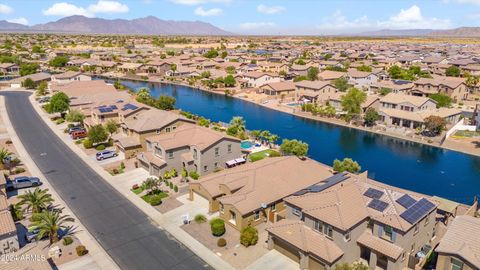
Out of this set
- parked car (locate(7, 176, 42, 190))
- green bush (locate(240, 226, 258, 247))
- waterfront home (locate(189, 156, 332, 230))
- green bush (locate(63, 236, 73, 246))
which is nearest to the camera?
green bush (locate(240, 226, 258, 247))

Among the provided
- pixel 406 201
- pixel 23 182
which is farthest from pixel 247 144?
pixel 406 201

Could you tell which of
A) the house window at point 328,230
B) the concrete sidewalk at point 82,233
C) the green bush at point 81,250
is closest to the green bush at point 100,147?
the concrete sidewalk at point 82,233

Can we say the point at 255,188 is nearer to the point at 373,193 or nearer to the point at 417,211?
the point at 373,193

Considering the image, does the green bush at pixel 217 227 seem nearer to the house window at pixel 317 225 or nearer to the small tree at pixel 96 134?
the house window at pixel 317 225

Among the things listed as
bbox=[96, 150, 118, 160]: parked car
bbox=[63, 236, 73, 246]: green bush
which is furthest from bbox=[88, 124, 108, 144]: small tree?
bbox=[63, 236, 73, 246]: green bush

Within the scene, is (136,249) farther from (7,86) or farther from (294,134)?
(7,86)

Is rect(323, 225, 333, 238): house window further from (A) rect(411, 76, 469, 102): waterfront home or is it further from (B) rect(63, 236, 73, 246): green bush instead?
(A) rect(411, 76, 469, 102): waterfront home
